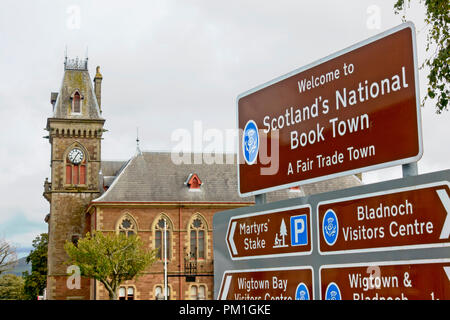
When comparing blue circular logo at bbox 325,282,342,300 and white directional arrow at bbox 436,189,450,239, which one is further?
blue circular logo at bbox 325,282,342,300

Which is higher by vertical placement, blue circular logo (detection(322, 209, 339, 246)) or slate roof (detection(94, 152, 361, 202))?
slate roof (detection(94, 152, 361, 202))

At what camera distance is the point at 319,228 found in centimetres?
383

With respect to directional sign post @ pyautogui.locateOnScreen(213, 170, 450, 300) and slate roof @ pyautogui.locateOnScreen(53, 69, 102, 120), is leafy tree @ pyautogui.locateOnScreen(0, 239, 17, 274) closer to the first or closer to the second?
slate roof @ pyautogui.locateOnScreen(53, 69, 102, 120)

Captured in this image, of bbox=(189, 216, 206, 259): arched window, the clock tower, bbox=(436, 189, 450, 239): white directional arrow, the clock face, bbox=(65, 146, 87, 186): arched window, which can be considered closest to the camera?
bbox=(436, 189, 450, 239): white directional arrow

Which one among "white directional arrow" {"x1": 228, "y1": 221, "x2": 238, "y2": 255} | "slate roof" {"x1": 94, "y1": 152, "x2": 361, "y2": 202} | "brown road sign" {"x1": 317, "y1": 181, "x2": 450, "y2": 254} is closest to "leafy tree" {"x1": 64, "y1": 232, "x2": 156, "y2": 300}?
"slate roof" {"x1": 94, "y1": 152, "x2": 361, "y2": 202}

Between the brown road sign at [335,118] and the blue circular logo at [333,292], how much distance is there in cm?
67

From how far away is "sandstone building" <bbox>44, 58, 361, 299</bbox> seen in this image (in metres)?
46.0

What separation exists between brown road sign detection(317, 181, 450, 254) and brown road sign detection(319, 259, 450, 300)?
0.09 meters

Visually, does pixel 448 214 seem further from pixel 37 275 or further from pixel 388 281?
pixel 37 275

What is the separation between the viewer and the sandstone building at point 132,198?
46.0m

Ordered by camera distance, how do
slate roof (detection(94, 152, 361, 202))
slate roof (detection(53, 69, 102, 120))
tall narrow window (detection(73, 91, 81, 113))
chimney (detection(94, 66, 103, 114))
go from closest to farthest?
Result: slate roof (detection(94, 152, 361, 202)), slate roof (detection(53, 69, 102, 120)), tall narrow window (detection(73, 91, 81, 113)), chimney (detection(94, 66, 103, 114))

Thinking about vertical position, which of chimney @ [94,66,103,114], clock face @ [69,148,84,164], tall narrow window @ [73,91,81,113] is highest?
chimney @ [94,66,103,114]

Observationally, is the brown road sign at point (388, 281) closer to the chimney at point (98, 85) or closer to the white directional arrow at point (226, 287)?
the white directional arrow at point (226, 287)
